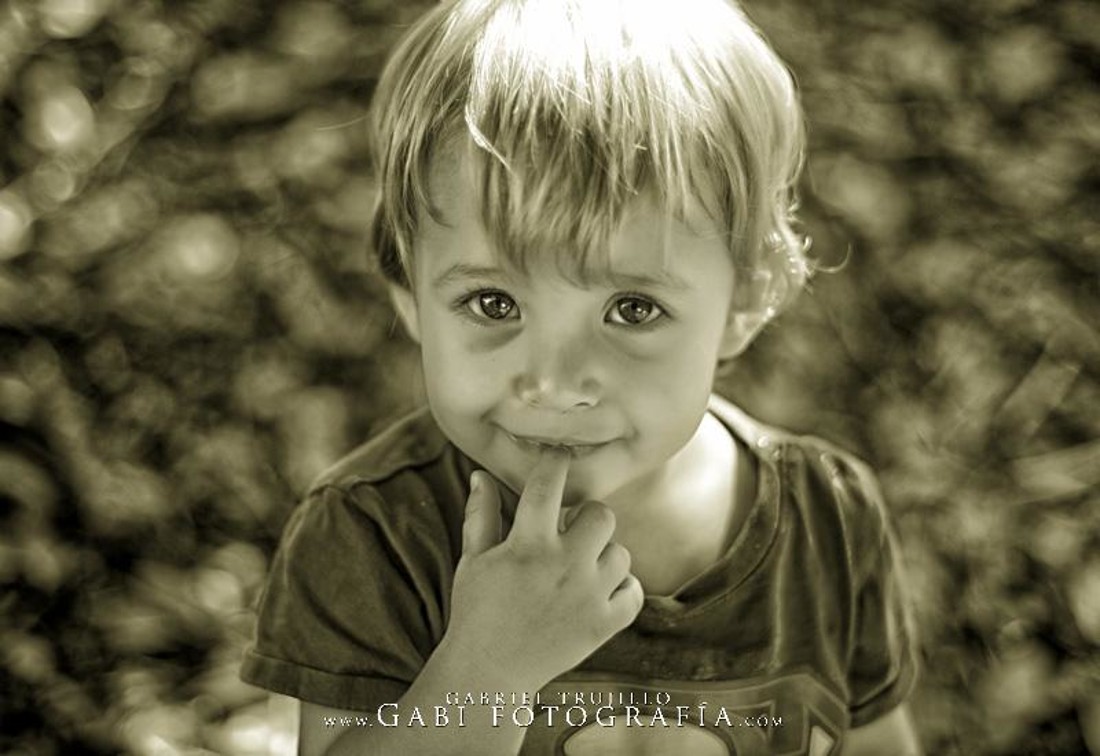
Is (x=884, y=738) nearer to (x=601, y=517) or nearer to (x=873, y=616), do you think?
(x=873, y=616)

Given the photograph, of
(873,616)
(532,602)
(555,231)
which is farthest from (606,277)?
(873,616)

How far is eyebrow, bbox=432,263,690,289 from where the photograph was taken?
1032 mm

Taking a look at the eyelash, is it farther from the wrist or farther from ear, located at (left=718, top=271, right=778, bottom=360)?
the wrist

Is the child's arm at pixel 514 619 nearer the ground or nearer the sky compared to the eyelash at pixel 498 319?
nearer the ground

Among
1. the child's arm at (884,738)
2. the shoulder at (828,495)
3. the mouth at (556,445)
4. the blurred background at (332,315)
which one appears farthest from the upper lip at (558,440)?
the blurred background at (332,315)

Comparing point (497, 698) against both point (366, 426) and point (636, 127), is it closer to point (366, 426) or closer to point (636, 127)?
point (636, 127)

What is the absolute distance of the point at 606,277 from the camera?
1028 millimetres

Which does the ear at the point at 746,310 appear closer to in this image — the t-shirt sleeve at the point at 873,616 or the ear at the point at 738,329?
the ear at the point at 738,329

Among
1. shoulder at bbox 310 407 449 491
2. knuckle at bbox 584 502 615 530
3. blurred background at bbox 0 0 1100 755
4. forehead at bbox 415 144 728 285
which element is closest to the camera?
forehead at bbox 415 144 728 285

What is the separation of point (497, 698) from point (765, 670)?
0.86ft

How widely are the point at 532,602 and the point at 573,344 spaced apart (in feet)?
0.65

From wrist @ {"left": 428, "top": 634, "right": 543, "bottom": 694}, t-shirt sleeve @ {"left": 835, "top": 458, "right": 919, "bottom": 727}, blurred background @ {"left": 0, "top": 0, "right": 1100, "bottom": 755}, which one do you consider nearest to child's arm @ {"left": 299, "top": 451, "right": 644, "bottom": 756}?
wrist @ {"left": 428, "top": 634, "right": 543, "bottom": 694}

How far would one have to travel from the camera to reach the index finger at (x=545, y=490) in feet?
3.56

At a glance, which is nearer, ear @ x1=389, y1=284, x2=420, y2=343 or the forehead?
the forehead
